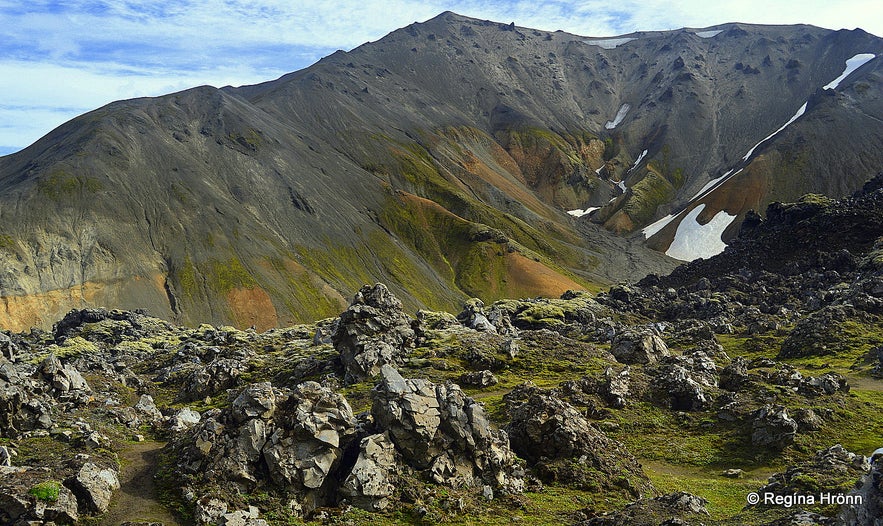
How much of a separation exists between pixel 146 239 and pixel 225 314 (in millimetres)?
39574

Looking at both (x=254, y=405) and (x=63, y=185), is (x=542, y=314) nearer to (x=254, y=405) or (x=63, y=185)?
(x=254, y=405)

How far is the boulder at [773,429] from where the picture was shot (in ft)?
148

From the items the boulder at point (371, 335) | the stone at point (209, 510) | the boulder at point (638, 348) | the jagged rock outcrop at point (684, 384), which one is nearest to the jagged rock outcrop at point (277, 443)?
the stone at point (209, 510)

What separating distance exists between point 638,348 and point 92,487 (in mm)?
58349

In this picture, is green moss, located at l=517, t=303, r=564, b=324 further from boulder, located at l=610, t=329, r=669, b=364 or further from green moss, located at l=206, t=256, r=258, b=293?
green moss, located at l=206, t=256, r=258, b=293

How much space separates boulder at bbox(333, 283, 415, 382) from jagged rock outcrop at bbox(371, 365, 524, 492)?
90.6ft

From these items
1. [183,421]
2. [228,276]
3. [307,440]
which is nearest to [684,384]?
[307,440]

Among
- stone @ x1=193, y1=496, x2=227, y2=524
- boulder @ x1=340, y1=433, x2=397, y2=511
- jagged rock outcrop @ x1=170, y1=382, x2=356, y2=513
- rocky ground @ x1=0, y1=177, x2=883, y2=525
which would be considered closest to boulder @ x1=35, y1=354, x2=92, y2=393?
rocky ground @ x1=0, y1=177, x2=883, y2=525

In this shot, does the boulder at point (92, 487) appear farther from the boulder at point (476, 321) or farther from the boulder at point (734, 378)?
the boulder at point (476, 321)

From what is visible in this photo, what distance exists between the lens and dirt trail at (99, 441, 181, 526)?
3034 cm

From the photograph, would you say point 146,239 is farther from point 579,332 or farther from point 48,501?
point 48,501

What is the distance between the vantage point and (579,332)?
348 feet

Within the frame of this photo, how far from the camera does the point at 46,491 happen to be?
28.8 meters

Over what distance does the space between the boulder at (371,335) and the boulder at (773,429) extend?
1399 inches
